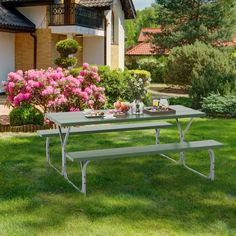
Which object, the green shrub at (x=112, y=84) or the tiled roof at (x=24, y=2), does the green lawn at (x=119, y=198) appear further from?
the tiled roof at (x=24, y=2)

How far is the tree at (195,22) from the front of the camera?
2953 cm

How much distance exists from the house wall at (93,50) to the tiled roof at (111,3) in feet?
6.47

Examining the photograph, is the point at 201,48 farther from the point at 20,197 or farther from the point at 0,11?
the point at 20,197

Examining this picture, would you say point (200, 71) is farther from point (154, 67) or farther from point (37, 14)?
point (154, 67)

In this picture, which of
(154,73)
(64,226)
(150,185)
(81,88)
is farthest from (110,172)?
(154,73)

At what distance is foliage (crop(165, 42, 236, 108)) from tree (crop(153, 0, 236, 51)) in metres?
6.14

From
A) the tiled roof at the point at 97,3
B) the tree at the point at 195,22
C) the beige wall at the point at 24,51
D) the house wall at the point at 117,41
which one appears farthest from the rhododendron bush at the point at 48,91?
the tree at the point at 195,22

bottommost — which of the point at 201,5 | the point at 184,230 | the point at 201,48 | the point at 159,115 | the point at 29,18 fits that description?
the point at 184,230

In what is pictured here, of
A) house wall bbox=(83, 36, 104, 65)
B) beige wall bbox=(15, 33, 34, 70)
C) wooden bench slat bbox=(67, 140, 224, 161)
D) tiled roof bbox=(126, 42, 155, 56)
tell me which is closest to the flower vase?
wooden bench slat bbox=(67, 140, 224, 161)

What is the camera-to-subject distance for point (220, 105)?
14867 millimetres

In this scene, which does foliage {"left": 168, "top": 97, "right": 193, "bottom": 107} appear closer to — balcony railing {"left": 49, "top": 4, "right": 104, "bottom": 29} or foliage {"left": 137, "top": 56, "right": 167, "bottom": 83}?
balcony railing {"left": 49, "top": 4, "right": 104, "bottom": 29}

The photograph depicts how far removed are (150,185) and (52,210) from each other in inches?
69.7

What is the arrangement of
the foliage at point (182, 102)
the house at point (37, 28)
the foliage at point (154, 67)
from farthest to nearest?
the foliage at point (154, 67)
the house at point (37, 28)
the foliage at point (182, 102)

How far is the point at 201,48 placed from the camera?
72.7 feet
